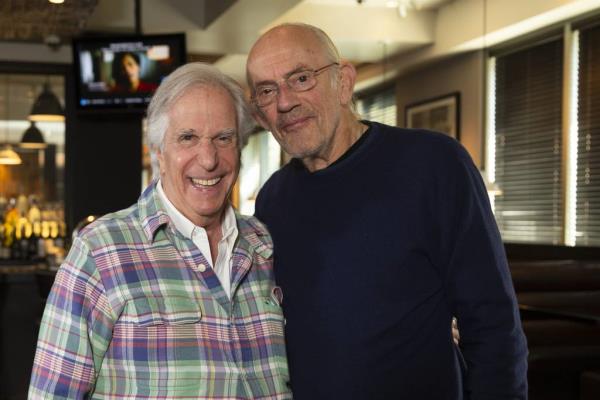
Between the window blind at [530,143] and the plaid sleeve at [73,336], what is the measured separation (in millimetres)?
5691

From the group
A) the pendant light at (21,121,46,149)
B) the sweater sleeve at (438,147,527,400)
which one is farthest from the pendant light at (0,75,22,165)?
the sweater sleeve at (438,147,527,400)

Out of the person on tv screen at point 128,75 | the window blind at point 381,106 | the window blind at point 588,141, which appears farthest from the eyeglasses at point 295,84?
the window blind at point 381,106

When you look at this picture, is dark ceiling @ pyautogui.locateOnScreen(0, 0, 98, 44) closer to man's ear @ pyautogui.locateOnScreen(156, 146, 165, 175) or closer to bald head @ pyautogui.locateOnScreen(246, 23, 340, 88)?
bald head @ pyautogui.locateOnScreen(246, 23, 340, 88)

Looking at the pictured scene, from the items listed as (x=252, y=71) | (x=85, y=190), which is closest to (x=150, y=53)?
(x=85, y=190)

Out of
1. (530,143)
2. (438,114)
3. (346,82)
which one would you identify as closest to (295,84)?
(346,82)

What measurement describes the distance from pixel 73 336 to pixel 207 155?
1.43 ft

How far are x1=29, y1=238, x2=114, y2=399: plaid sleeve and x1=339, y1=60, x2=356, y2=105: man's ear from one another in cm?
74

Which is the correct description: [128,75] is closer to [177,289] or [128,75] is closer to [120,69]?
[120,69]

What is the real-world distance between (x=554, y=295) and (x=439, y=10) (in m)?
4.34

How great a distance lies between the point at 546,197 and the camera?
6.68 metres

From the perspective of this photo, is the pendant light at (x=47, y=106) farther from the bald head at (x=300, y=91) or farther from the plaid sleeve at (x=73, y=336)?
the plaid sleeve at (x=73, y=336)

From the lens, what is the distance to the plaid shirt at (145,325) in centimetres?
141

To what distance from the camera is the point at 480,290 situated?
162cm

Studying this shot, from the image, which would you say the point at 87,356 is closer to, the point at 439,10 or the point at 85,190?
the point at 85,190
